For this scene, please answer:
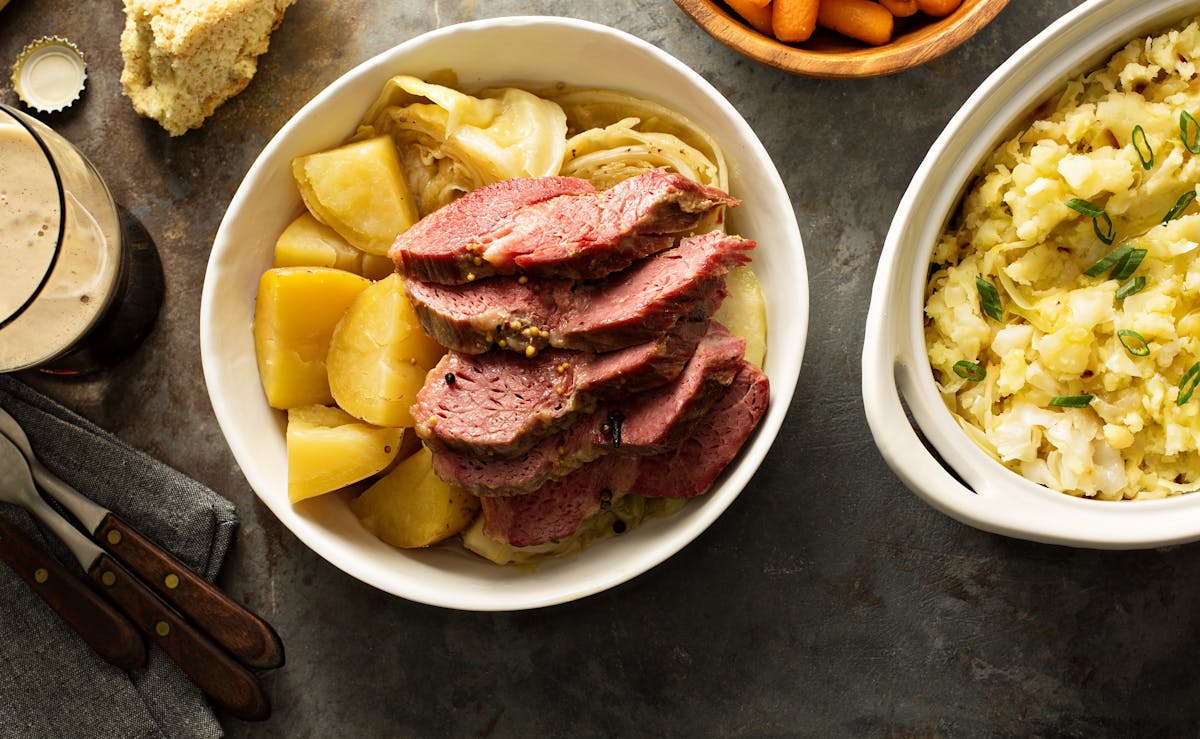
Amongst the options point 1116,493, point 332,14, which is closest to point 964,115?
point 1116,493

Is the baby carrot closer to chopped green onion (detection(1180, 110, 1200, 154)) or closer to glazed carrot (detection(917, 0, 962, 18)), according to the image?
glazed carrot (detection(917, 0, 962, 18))

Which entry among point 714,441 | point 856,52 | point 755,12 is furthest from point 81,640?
point 856,52

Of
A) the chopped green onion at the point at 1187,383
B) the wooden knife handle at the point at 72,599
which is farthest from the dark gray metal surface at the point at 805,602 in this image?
the chopped green onion at the point at 1187,383

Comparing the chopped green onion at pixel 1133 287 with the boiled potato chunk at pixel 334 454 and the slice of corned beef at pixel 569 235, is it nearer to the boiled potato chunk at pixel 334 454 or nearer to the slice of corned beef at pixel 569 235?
the slice of corned beef at pixel 569 235

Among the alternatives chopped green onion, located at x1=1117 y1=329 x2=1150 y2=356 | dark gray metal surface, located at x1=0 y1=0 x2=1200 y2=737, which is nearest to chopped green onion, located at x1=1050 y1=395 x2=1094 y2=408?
chopped green onion, located at x1=1117 y1=329 x2=1150 y2=356

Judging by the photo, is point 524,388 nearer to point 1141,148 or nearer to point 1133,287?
point 1133,287

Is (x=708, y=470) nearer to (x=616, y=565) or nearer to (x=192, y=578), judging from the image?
(x=616, y=565)

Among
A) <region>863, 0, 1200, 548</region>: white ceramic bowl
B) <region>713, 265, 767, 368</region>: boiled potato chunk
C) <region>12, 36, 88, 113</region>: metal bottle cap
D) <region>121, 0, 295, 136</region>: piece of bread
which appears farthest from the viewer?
<region>12, 36, 88, 113</region>: metal bottle cap
